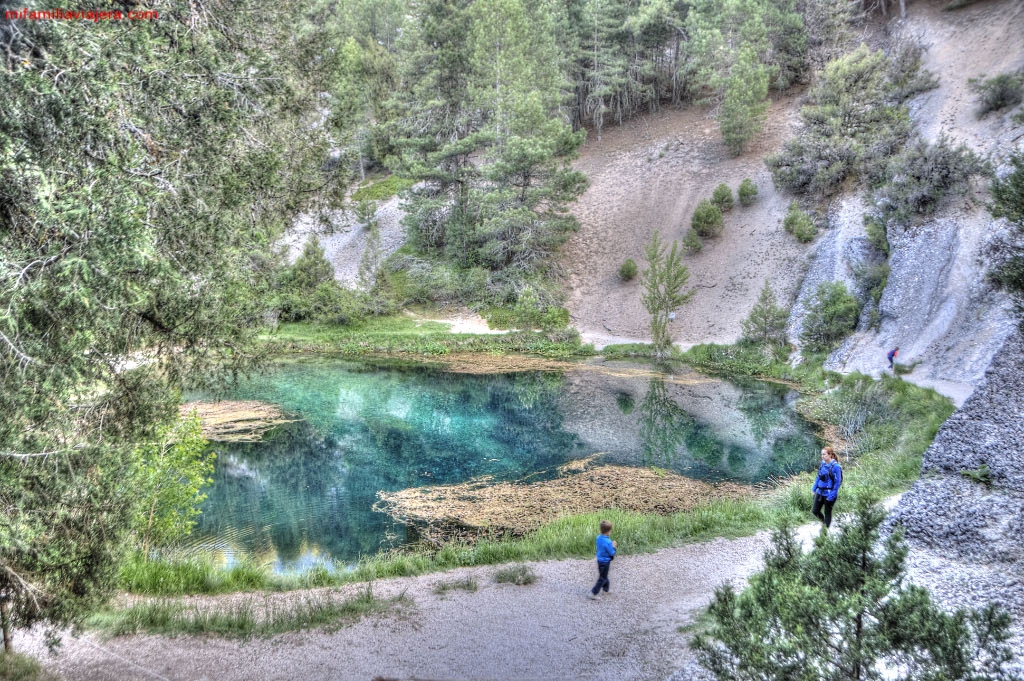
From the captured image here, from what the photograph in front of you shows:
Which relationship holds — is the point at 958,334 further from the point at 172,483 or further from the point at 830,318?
the point at 172,483

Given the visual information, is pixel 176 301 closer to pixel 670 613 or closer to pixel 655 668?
pixel 655 668

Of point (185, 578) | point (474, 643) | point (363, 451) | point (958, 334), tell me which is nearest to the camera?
point (474, 643)

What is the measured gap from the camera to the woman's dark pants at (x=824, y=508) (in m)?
11.9

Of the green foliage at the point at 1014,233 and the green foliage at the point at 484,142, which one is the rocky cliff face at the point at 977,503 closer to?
the green foliage at the point at 1014,233

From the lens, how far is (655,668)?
25.3 ft

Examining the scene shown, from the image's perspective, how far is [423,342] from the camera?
1523 inches

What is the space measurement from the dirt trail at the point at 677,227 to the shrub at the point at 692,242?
64cm

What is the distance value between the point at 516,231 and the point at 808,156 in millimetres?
21661

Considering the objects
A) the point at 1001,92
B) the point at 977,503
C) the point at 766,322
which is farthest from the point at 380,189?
the point at 977,503

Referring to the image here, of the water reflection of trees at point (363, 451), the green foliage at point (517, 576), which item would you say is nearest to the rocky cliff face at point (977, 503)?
the green foliage at point (517, 576)

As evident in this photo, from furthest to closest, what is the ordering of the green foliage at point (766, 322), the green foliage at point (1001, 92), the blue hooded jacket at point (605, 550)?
the green foliage at point (766, 322) → the green foliage at point (1001, 92) → the blue hooded jacket at point (605, 550)

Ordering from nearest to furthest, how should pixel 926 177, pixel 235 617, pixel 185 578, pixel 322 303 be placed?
pixel 235 617 → pixel 185 578 → pixel 926 177 → pixel 322 303

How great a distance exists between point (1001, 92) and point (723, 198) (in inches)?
654

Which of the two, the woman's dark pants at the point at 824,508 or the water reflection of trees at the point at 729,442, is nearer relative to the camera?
the woman's dark pants at the point at 824,508
